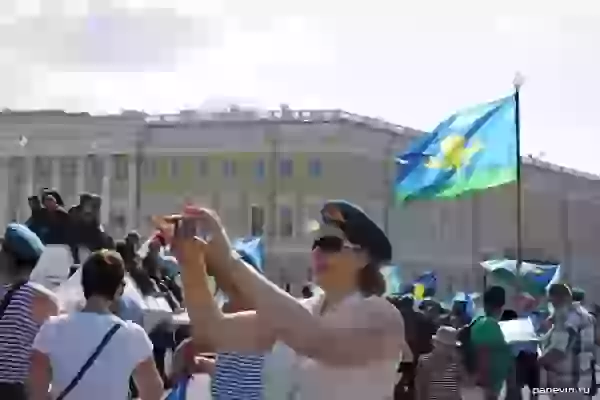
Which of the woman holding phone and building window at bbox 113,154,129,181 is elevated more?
building window at bbox 113,154,129,181

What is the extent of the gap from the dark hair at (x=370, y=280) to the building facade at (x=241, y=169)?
54.2 meters

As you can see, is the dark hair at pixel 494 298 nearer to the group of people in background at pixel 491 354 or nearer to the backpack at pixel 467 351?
the group of people in background at pixel 491 354

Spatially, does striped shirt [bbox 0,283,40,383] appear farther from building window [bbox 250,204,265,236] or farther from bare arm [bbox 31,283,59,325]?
building window [bbox 250,204,265,236]

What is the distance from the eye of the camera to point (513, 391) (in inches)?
404

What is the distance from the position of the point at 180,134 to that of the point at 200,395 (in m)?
51.9

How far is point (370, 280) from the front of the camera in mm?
3664

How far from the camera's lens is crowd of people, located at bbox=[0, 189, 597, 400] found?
3191 millimetres

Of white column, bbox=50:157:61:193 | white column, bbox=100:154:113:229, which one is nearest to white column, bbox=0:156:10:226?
white column, bbox=50:157:61:193

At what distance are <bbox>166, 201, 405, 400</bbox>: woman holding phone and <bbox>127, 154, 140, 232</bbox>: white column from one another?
59.6m

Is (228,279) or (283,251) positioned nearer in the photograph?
(228,279)

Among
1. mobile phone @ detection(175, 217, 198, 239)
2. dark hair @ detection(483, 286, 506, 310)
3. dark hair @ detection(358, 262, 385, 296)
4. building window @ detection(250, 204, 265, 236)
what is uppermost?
building window @ detection(250, 204, 265, 236)

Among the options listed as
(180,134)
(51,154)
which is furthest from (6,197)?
(180,134)

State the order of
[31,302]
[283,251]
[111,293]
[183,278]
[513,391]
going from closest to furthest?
[183,278]
[111,293]
[31,302]
[513,391]
[283,251]

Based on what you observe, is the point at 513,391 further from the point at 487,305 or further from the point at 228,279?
the point at 228,279
